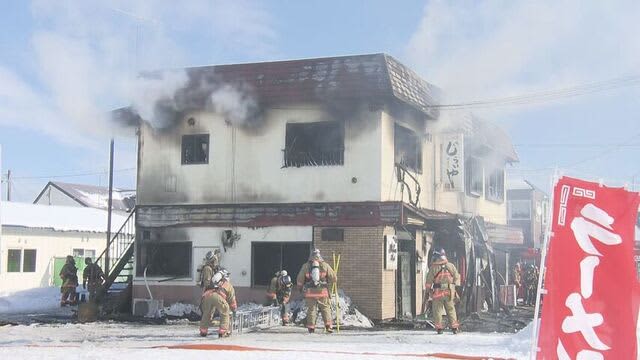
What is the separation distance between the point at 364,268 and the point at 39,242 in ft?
53.7

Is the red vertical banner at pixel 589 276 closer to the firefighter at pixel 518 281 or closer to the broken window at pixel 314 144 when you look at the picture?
the broken window at pixel 314 144

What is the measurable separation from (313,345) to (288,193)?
7196 mm

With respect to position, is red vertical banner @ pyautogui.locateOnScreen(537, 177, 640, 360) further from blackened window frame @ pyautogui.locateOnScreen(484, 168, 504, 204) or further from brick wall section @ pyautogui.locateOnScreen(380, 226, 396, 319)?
blackened window frame @ pyautogui.locateOnScreen(484, 168, 504, 204)

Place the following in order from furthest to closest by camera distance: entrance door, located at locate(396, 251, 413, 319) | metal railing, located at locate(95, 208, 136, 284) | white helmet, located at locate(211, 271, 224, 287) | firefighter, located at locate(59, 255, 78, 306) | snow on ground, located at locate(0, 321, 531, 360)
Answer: firefighter, located at locate(59, 255, 78, 306) → metal railing, located at locate(95, 208, 136, 284) → entrance door, located at locate(396, 251, 413, 319) → white helmet, located at locate(211, 271, 224, 287) → snow on ground, located at locate(0, 321, 531, 360)

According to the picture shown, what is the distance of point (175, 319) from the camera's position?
17.6 m

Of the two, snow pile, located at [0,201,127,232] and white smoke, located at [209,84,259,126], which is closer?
white smoke, located at [209,84,259,126]

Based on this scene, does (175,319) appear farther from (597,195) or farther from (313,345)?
(597,195)

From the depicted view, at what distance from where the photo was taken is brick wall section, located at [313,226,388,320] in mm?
16750

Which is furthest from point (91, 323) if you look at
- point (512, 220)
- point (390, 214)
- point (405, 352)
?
point (512, 220)

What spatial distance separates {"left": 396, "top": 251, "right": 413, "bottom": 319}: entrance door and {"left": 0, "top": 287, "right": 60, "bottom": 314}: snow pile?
34.0 ft

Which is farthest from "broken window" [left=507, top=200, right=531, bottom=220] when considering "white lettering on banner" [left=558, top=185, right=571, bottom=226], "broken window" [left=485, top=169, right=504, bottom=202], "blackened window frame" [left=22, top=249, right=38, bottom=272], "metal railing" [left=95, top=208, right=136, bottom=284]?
"white lettering on banner" [left=558, top=185, right=571, bottom=226]

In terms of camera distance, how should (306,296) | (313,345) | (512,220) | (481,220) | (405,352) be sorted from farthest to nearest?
(512,220) < (481,220) < (306,296) < (313,345) < (405,352)

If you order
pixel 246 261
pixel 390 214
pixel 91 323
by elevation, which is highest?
pixel 390 214

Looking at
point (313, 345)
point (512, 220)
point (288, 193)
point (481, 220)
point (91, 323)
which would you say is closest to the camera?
point (313, 345)
